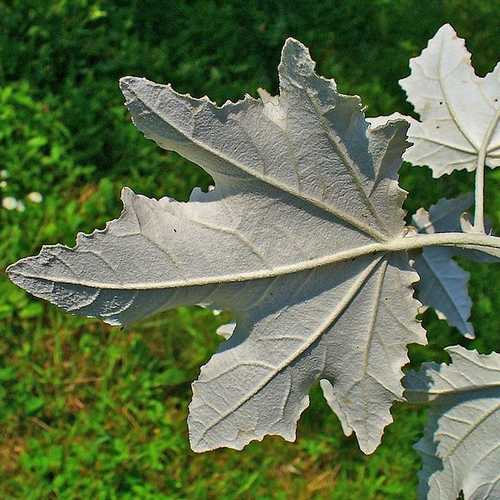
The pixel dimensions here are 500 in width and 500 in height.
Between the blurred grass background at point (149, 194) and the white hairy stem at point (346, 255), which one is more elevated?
the white hairy stem at point (346, 255)

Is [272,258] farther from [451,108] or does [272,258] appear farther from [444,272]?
[444,272]

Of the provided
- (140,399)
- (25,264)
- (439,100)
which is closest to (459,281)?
(439,100)

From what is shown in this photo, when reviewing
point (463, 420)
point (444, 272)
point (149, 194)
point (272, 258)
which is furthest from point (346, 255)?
point (149, 194)

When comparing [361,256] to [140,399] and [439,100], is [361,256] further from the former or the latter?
[140,399]

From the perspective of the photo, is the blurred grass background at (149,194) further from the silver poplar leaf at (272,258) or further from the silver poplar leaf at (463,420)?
the silver poplar leaf at (272,258)

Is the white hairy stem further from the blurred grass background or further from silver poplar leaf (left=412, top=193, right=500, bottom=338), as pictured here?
the blurred grass background

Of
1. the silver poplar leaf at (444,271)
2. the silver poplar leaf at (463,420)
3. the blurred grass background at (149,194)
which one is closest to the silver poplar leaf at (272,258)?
the silver poplar leaf at (463,420)

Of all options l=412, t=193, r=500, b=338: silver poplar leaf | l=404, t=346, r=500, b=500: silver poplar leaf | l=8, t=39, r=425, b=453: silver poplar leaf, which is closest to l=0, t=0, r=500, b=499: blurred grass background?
l=412, t=193, r=500, b=338: silver poplar leaf
